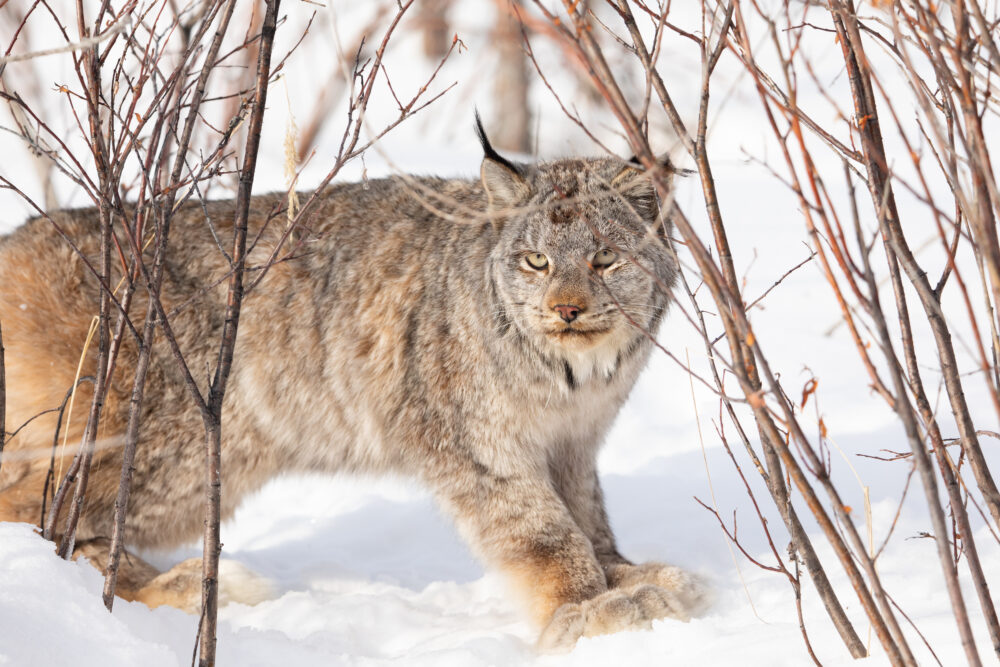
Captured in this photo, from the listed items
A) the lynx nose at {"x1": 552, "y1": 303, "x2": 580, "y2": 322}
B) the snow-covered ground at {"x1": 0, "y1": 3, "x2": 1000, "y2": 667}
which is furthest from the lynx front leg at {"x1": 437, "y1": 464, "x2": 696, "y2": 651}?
the lynx nose at {"x1": 552, "y1": 303, "x2": 580, "y2": 322}

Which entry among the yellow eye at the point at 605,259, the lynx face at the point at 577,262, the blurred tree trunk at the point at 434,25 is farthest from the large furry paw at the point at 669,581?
the blurred tree trunk at the point at 434,25

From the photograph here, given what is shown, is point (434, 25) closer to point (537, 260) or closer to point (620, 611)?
point (537, 260)

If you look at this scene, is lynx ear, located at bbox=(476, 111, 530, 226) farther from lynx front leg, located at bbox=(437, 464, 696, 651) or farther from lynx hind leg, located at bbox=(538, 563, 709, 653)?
lynx hind leg, located at bbox=(538, 563, 709, 653)

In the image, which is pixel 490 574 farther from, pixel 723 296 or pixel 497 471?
pixel 723 296

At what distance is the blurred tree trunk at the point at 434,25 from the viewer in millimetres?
11163

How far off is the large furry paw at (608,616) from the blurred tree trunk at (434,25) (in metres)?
6.76

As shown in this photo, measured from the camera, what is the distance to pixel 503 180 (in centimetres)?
369

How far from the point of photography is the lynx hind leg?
10.6 ft

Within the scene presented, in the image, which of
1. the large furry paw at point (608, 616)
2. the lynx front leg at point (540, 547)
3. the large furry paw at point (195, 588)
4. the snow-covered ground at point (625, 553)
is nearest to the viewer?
the snow-covered ground at point (625, 553)

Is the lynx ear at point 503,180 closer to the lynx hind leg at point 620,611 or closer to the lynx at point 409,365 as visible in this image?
the lynx at point 409,365

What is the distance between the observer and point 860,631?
276 centimetres

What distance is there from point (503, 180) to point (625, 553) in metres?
1.76

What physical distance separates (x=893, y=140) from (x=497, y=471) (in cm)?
755

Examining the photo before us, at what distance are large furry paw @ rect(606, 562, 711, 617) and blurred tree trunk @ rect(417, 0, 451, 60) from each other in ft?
21.0
